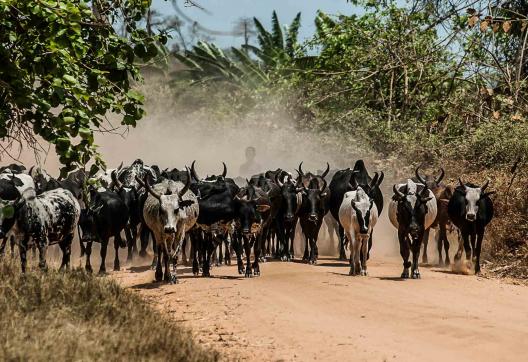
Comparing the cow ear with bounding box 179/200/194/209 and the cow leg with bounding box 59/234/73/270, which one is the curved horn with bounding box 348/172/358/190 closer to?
the cow ear with bounding box 179/200/194/209

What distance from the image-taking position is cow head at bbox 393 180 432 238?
1468 centimetres

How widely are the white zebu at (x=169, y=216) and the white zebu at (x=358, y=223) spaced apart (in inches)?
101

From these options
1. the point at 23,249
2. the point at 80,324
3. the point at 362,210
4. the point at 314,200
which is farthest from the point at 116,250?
the point at 80,324

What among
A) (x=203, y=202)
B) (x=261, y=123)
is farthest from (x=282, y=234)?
(x=261, y=123)

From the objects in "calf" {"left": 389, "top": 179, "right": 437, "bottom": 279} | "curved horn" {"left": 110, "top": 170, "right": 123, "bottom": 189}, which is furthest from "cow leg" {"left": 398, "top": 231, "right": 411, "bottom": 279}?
"curved horn" {"left": 110, "top": 170, "right": 123, "bottom": 189}

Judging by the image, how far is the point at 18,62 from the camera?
363 inches

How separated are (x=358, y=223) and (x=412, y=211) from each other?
0.99m

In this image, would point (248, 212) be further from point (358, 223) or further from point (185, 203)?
point (358, 223)

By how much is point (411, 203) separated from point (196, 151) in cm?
2897

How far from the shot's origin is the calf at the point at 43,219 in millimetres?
12695

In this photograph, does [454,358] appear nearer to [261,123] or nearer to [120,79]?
[120,79]

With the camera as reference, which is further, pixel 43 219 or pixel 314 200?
pixel 314 200

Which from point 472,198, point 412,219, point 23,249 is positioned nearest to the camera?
point 23,249

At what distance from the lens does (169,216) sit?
13266 mm
